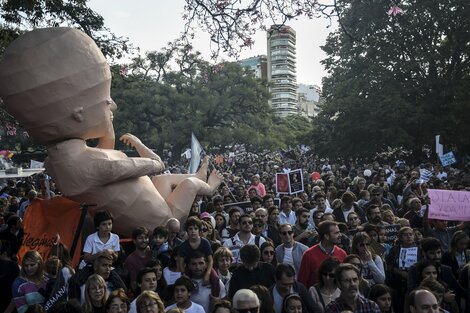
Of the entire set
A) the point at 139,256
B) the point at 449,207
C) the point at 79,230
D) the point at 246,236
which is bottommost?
the point at 139,256

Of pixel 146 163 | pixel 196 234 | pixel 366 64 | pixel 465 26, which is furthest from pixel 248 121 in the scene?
pixel 196 234

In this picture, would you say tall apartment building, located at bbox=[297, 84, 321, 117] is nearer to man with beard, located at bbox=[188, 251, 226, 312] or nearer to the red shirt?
the red shirt

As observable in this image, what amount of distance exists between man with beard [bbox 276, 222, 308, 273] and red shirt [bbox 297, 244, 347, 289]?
503 millimetres

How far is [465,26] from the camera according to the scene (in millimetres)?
25578

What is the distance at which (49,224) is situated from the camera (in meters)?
8.33

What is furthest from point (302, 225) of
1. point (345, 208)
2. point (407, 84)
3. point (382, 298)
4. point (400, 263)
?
point (407, 84)

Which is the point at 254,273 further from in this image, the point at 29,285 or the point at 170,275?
the point at 29,285

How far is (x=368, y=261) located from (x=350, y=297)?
133 cm

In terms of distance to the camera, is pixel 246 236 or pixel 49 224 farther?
pixel 49 224

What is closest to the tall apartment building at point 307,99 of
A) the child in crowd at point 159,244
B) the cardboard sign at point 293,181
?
the cardboard sign at point 293,181

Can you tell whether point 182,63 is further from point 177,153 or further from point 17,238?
point 17,238

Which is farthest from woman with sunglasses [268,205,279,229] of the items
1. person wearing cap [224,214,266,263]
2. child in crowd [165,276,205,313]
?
child in crowd [165,276,205,313]

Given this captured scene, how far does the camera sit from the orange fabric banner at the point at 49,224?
7.90 metres

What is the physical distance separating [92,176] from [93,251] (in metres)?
1.68
